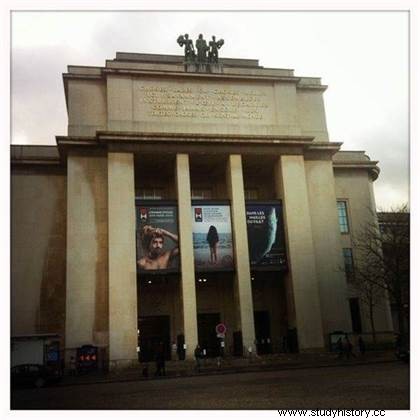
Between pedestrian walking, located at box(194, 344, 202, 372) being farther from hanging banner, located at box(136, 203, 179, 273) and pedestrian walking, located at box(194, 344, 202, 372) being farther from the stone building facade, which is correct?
hanging banner, located at box(136, 203, 179, 273)

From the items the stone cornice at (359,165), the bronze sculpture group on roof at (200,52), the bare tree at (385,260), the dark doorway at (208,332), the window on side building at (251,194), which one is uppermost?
the bronze sculpture group on roof at (200,52)

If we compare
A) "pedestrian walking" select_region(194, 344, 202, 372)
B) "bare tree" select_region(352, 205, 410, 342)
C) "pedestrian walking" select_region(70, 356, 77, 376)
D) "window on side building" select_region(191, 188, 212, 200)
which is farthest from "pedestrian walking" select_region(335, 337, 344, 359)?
"pedestrian walking" select_region(70, 356, 77, 376)

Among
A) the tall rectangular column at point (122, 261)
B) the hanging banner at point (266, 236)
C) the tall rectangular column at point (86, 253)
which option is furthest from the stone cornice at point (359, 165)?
Result: the tall rectangular column at point (86, 253)

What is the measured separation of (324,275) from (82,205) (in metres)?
16.1

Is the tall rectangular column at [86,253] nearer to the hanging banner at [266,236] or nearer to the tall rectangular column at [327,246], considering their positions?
the hanging banner at [266,236]

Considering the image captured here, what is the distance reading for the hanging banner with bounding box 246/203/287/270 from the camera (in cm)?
3550

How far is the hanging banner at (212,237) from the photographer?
114 feet

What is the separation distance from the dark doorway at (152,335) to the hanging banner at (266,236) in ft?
24.5

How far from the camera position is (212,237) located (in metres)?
35.2

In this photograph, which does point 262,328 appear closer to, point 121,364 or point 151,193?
point 121,364

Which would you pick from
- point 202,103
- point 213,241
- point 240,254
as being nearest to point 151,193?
point 213,241

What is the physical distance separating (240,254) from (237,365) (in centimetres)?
701

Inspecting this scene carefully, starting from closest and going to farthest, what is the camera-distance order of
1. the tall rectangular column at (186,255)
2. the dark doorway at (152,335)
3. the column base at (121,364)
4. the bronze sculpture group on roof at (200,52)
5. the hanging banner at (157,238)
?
1. the column base at (121,364)
2. the tall rectangular column at (186,255)
3. the hanging banner at (157,238)
4. the dark doorway at (152,335)
5. the bronze sculpture group on roof at (200,52)

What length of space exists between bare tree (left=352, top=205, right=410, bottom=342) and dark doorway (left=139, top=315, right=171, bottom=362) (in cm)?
1327
